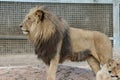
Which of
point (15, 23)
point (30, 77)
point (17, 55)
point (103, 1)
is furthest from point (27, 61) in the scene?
point (30, 77)

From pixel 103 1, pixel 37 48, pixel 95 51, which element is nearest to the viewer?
pixel 37 48

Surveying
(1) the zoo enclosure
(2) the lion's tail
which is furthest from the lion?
(1) the zoo enclosure

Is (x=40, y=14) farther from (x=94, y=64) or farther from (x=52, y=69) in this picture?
(x=94, y=64)

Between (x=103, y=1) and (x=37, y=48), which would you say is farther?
(x=103, y=1)

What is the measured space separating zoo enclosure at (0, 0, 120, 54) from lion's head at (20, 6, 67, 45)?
405 cm

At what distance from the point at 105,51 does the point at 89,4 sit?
159 inches

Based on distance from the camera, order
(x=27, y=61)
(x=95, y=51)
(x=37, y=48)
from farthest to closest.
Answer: (x=27, y=61) → (x=95, y=51) → (x=37, y=48)

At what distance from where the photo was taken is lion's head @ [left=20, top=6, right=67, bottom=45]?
268 inches

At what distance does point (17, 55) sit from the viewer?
35.9ft

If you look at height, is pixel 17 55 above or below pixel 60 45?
below

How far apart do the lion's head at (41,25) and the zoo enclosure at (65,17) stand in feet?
13.3

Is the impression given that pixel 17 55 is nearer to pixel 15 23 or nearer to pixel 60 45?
pixel 15 23

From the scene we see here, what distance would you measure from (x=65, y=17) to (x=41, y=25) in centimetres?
455

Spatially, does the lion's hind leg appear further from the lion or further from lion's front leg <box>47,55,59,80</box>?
lion's front leg <box>47,55,59,80</box>
